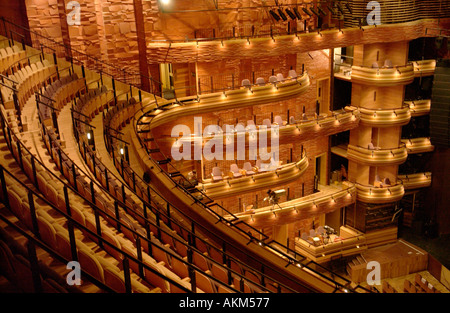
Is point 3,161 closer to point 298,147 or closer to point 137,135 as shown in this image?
point 137,135

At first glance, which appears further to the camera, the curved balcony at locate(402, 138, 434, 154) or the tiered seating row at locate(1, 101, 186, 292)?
the curved balcony at locate(402, 138, 434, 154)

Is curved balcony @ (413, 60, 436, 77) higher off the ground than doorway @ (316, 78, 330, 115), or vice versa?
curved balcony @ (413, 60, 436, 77)

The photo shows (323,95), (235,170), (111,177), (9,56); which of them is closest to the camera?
(111,177)

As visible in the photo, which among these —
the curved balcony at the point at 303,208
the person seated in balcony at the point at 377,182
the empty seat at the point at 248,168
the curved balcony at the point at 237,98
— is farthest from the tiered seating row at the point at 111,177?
the person seated in balcony at the point at 377,182

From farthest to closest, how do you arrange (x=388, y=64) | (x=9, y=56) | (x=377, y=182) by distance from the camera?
(x=377, y=182)
(x=388, y=64)
(x=9, y=56)

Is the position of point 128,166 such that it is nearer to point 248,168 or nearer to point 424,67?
point 248,168

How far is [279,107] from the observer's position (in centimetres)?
1667

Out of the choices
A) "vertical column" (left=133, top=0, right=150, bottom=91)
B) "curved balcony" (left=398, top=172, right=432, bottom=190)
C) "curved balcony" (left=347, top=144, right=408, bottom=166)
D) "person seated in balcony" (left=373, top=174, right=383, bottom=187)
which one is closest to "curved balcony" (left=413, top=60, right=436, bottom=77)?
"curved balcony" (left=347, top=144, right=408, bottom=166)

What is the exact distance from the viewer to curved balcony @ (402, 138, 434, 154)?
17.6 metres

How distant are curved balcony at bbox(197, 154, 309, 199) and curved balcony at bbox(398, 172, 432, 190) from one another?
4.31 metres

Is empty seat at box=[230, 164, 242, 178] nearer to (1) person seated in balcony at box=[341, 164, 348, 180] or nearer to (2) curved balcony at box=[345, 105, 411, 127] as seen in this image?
(2) curved balcony at box=[345, 105, 411, 127]

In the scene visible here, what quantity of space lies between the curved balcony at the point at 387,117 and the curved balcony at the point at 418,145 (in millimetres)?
1085

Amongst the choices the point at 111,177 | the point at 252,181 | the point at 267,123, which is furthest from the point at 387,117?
the point at 111,177

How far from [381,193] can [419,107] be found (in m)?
3.35
